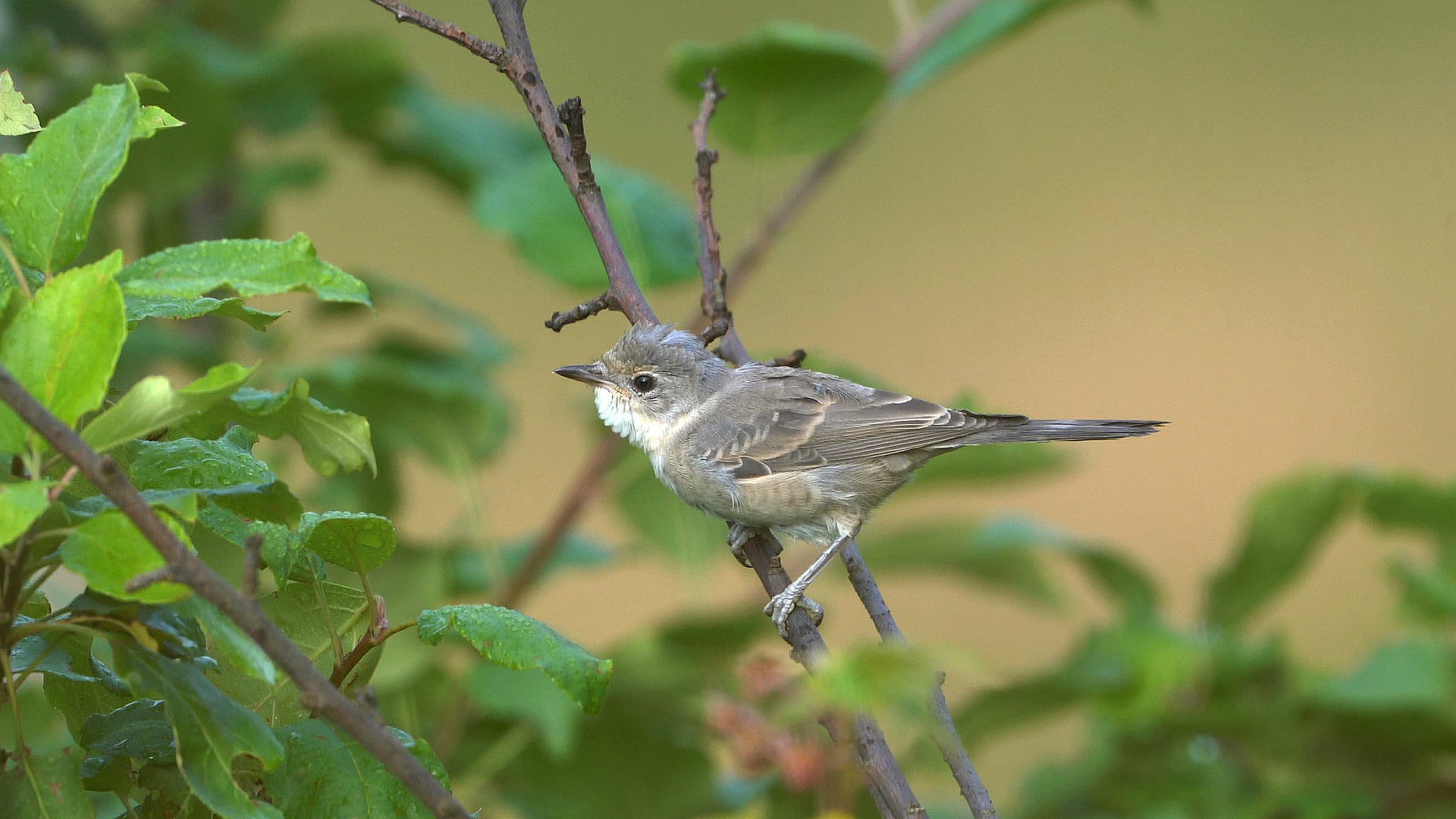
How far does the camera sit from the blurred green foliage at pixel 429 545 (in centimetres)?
97

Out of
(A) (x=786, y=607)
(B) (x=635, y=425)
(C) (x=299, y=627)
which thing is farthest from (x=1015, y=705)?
(C) (x=299, y=627)

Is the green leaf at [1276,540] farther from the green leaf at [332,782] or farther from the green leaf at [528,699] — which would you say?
the green leaf at [332,782]

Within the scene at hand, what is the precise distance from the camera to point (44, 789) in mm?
959

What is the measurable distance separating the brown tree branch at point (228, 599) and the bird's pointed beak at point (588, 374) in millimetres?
1522

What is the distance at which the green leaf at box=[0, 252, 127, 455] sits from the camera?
0.87m

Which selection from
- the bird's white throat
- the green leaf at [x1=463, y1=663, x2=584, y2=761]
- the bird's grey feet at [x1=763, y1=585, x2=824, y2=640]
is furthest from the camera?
the bird's white throat

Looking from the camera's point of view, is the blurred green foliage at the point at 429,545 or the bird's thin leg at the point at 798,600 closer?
the blurred green foliage at the point at 429,545

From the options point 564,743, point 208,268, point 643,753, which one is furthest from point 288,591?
point 643,753

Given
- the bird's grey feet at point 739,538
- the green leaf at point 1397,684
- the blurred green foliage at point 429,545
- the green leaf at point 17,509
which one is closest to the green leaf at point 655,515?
the blurred green foliage at point 429,545

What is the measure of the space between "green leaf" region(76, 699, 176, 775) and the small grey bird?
1.07m

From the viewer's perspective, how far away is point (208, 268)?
1.04 meters

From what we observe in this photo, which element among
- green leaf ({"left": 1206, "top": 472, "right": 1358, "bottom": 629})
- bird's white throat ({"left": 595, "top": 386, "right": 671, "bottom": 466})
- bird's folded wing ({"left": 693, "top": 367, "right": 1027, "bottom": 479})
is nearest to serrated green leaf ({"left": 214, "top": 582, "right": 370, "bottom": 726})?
bird's folded wing ({"left": 693, "top": 367, "right": 1027, "bottom": 479})

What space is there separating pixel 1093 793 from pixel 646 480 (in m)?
1.14

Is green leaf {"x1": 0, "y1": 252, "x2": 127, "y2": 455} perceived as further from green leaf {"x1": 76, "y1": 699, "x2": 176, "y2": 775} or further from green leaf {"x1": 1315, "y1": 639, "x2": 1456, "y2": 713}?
green leaf {"x1": 1315, "y1": 639, "x2": 1456, "y2": 713}
